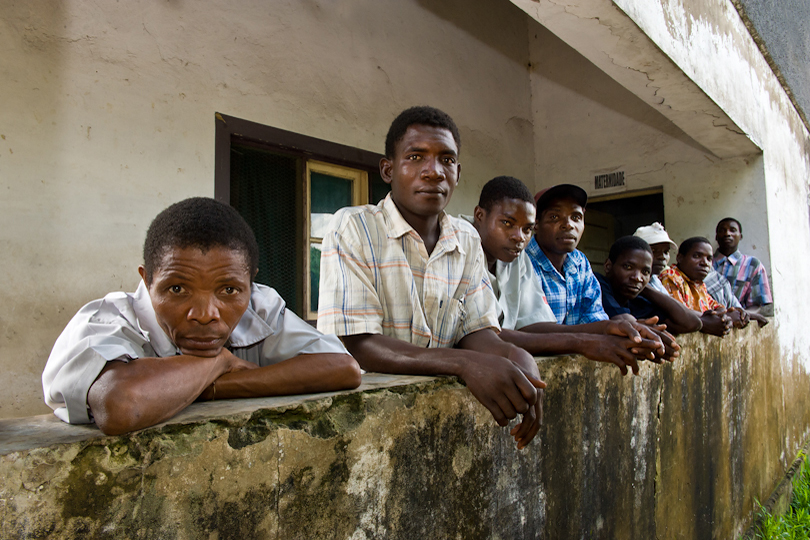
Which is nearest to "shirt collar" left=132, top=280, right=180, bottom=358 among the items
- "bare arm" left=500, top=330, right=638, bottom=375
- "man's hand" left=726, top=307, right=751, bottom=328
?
"bare arm" left=500, top=330, right=638, bottom=375

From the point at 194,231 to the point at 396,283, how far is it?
2.29ft

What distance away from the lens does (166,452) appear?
83cm

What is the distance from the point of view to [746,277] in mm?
4574

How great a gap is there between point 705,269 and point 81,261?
4.24 m

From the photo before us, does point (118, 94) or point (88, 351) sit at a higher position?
point (118, 94)

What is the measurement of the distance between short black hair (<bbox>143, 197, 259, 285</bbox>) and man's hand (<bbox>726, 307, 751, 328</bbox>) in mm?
2984

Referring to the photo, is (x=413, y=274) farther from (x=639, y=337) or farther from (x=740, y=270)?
(x=740, y=270)

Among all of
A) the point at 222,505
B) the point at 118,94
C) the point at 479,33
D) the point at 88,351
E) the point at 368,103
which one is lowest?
the point at 222,505

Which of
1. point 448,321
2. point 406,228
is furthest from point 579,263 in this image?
point 406,228

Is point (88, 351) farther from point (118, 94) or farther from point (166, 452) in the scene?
point (118, 94)

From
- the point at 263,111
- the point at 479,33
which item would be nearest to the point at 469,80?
the point at 479,33

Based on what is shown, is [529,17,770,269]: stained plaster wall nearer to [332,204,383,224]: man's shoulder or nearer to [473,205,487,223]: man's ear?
[473,205,487,223]: man's ear

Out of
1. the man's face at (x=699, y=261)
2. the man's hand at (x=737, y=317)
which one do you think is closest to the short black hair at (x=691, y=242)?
the man's face at (x=699, y=261)

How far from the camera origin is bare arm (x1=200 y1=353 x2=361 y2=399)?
3.60ft
